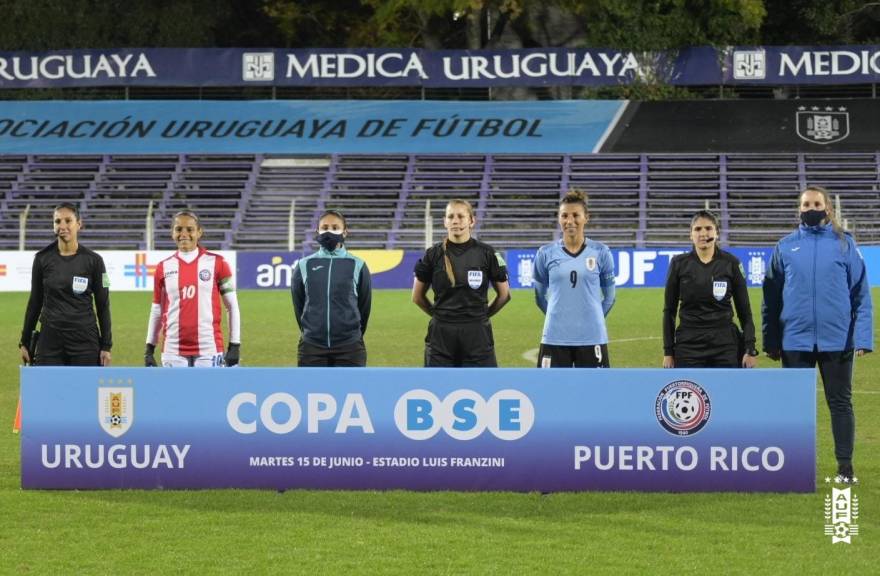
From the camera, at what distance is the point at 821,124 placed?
3988 centimetres

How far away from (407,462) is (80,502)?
2045 mm

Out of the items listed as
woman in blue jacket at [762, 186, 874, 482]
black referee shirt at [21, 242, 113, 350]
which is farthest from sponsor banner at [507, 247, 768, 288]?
woman in blue jacket at [762, 186, 874, 482]

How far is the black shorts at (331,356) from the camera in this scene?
9812mm

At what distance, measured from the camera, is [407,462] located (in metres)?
9.17

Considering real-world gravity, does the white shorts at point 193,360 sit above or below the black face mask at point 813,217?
below

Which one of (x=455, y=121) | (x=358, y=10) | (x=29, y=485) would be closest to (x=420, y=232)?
(x=455, y=121)

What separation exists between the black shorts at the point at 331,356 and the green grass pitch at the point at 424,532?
1022mm

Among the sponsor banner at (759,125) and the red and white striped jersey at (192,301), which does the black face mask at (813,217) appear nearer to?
the red and white striped jersey at (192,301)

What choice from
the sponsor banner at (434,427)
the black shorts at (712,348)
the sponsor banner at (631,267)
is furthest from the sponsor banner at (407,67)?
the sponsor banner at (434,427)

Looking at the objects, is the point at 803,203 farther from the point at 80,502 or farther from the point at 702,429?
the point at 80,502

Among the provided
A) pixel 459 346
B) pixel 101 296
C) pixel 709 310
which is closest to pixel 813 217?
pixel 709 310

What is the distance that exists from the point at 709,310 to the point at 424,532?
2763mm

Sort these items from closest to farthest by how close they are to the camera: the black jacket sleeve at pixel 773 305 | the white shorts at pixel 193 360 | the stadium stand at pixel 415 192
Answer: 1. the black jacket sleeve at pixel 773 305
2. the white shorts at pixel 193 360
3. the stadium stand at pixel 415 192
